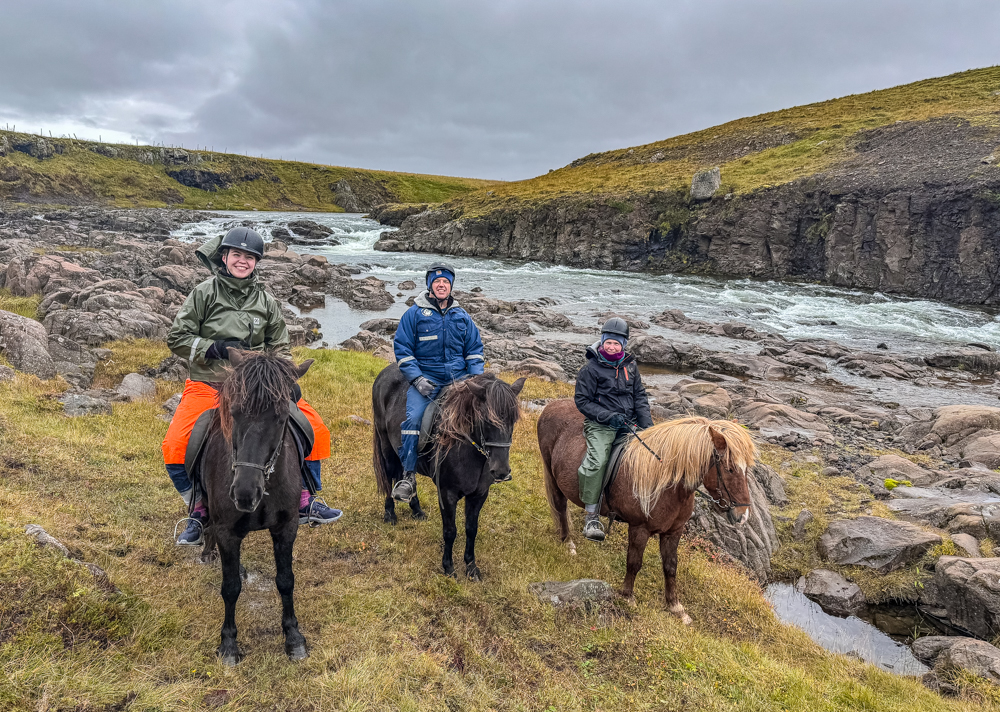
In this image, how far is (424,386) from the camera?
6.66 m

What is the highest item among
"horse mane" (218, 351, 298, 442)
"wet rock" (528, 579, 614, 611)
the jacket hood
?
"horse mane" (218, 351, 298, 442)

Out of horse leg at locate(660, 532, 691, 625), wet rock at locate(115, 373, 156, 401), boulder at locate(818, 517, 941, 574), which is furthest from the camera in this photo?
wet rock at locate(115, 373, 156, 401)

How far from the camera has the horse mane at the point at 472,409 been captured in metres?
5.84

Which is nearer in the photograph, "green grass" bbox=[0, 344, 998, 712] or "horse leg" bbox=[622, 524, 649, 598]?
"green grass" bbox=[0, 344, 998, 712]

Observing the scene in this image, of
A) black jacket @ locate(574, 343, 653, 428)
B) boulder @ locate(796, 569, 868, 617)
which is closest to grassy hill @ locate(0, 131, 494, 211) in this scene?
black jacket @ locate(574, 343, 653, 428)

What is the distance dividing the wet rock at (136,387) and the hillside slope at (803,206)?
1678 inches

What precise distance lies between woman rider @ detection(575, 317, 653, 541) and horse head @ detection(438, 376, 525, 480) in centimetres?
122

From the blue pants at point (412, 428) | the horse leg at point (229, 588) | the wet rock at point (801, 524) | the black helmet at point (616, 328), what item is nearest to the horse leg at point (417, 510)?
the blue pants at point (412, 428)

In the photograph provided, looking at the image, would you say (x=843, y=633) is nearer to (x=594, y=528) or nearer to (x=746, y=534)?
(x=746, y=534)

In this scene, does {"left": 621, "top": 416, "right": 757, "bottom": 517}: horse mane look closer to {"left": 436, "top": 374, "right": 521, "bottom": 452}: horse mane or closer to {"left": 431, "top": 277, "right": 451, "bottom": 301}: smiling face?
{"left": 436, "top": 374, "right": 521, "bottom": 452}: horse mane

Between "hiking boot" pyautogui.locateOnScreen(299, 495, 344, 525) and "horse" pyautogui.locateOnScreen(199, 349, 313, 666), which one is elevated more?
"horse" pyautogui.locateOnScreen(199, 349, 313, 666)

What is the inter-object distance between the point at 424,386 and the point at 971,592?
7727 mm

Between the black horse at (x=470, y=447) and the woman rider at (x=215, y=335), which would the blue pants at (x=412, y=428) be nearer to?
the black horse at (x=470, y=447)

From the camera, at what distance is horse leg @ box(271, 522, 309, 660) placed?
4.73 m
